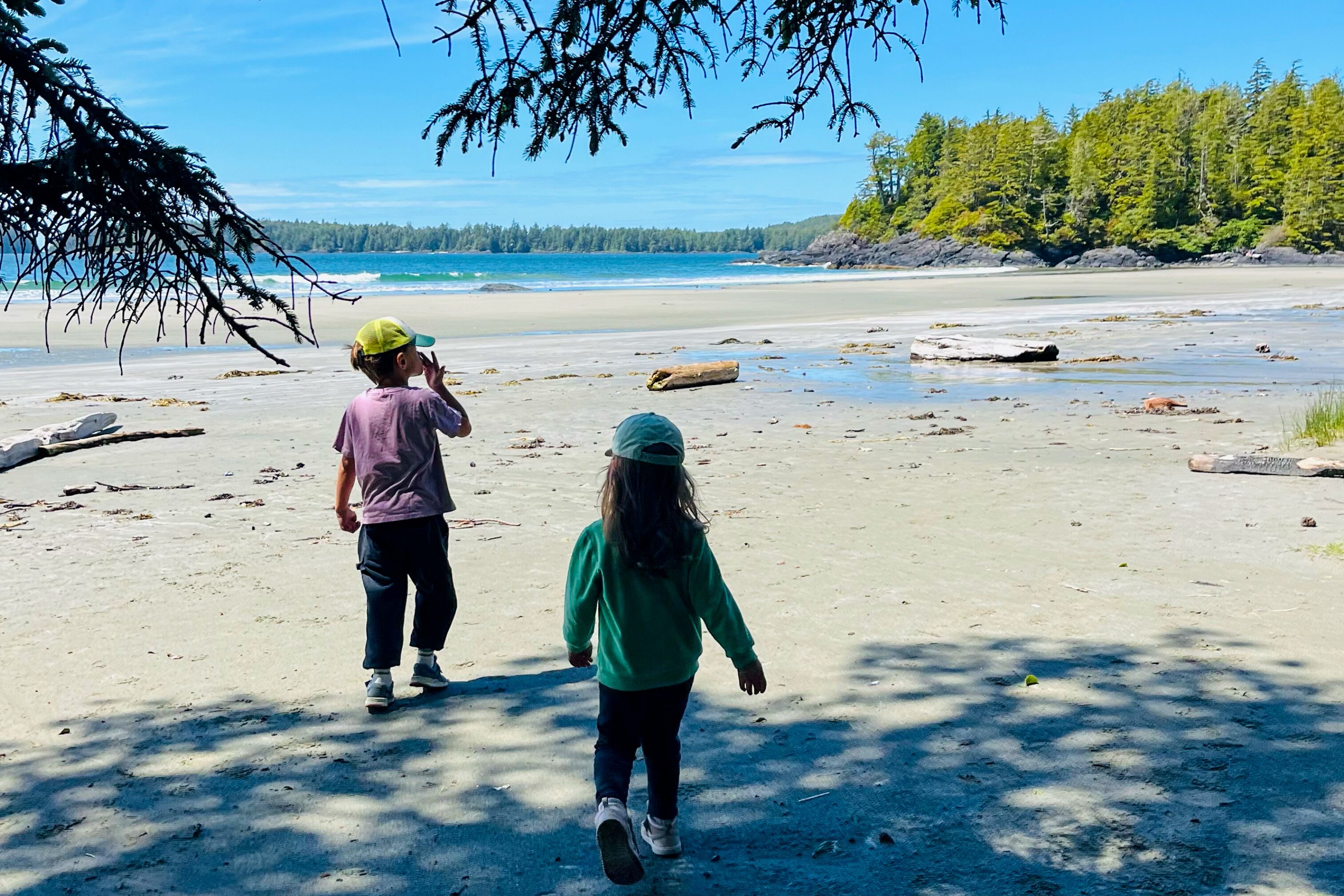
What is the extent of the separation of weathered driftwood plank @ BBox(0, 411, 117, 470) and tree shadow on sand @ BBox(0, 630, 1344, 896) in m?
6.74

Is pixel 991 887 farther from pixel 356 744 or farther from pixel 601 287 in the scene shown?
pixel 601 287

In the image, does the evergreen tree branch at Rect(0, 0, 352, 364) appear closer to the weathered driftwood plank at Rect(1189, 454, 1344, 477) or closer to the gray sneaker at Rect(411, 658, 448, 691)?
the gray sneaker at Rect(411, 658, 448, 691)

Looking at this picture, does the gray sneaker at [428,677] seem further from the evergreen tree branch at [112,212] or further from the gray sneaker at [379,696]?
the evergreen tree branch at [112,212]

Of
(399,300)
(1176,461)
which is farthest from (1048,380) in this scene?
(399,300)

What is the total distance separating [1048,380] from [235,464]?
10.4m

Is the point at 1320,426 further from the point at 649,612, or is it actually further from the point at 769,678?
the point at 649,612

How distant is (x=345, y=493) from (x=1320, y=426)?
8283 millimetres

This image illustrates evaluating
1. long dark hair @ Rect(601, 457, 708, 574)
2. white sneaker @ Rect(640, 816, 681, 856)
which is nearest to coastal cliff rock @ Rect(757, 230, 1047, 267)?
long dark hair @ Rect(601, 457, 708, 574)

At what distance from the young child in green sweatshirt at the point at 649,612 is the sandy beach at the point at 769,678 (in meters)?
0.26

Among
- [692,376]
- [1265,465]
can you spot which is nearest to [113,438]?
[692,376]

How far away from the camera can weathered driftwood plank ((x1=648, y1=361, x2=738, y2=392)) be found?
1448cm

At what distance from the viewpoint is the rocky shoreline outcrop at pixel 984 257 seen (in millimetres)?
87375

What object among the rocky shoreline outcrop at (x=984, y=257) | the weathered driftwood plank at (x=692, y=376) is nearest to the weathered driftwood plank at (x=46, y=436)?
the weathered driftwood plank at (x=692, y=376)

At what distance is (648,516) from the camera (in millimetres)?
3100
